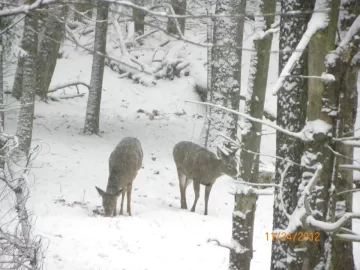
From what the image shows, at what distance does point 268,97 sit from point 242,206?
557 inches

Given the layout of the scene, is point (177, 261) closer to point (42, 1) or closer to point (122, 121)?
point (42, 1)

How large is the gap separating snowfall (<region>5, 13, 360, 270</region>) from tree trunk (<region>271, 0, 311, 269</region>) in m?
3.38

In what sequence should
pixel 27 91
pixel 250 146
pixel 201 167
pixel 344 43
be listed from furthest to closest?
pixel 27 91, pixel 201 167, pixel 250 146, pixel 344 43

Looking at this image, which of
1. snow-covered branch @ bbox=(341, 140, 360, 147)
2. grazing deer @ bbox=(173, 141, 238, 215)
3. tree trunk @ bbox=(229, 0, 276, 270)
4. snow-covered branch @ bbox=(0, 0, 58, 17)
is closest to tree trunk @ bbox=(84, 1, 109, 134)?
grazing deer @ bbox=(173, 141, 238, 215)

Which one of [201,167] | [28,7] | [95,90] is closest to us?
[28,7]

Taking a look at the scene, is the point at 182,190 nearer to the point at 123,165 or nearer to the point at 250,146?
the point at 123,165

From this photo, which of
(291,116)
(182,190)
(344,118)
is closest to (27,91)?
(182,190)

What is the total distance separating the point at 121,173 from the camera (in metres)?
11.0

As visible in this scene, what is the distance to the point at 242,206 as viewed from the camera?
5.62 m

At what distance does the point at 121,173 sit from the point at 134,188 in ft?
5.38

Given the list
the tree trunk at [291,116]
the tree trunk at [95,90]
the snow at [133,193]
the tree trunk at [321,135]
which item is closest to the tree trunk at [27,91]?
the snow at [133,193]

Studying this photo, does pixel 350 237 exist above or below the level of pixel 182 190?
above

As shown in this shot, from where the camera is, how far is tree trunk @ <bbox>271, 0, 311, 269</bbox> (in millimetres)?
4062
